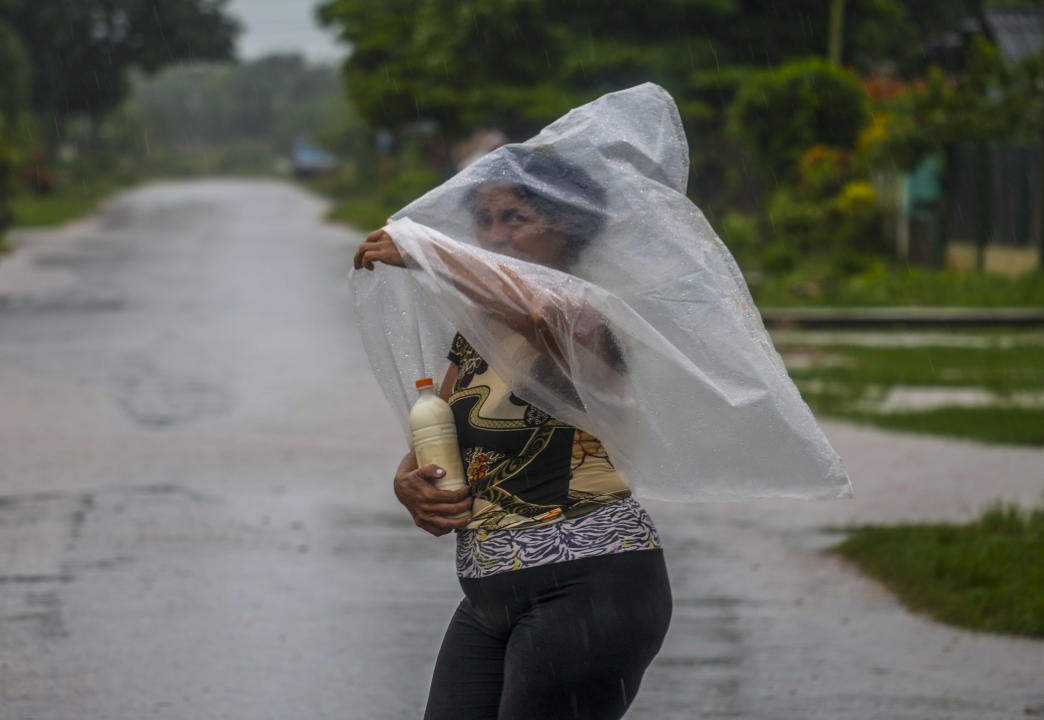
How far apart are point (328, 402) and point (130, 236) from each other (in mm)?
22555

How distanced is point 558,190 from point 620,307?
0.84 feet

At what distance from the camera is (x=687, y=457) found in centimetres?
303

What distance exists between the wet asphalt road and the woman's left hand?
2247 mm

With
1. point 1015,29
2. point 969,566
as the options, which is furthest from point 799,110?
point 969,566

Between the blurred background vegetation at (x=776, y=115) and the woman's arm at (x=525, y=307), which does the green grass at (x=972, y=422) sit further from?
the woman's arm at (x=525, y=307)

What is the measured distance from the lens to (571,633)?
2.84 metres

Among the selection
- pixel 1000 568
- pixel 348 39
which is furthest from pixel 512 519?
pixel 348 39

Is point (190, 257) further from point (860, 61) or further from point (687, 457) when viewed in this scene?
point (687, 457)

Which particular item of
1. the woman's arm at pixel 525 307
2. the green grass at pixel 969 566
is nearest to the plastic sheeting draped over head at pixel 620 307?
the woman's arm at pixel 525 307

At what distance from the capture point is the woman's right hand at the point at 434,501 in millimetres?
2971

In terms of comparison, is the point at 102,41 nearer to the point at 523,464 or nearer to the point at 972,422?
the point at 972,422

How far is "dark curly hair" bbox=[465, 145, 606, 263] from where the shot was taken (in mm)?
3018

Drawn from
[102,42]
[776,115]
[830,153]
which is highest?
[776,115]

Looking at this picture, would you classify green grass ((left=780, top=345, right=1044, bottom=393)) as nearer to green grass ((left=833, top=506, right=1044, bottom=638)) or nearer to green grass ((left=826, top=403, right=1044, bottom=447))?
green grass ((left=826, top=403, right=1044, bottom=447))
